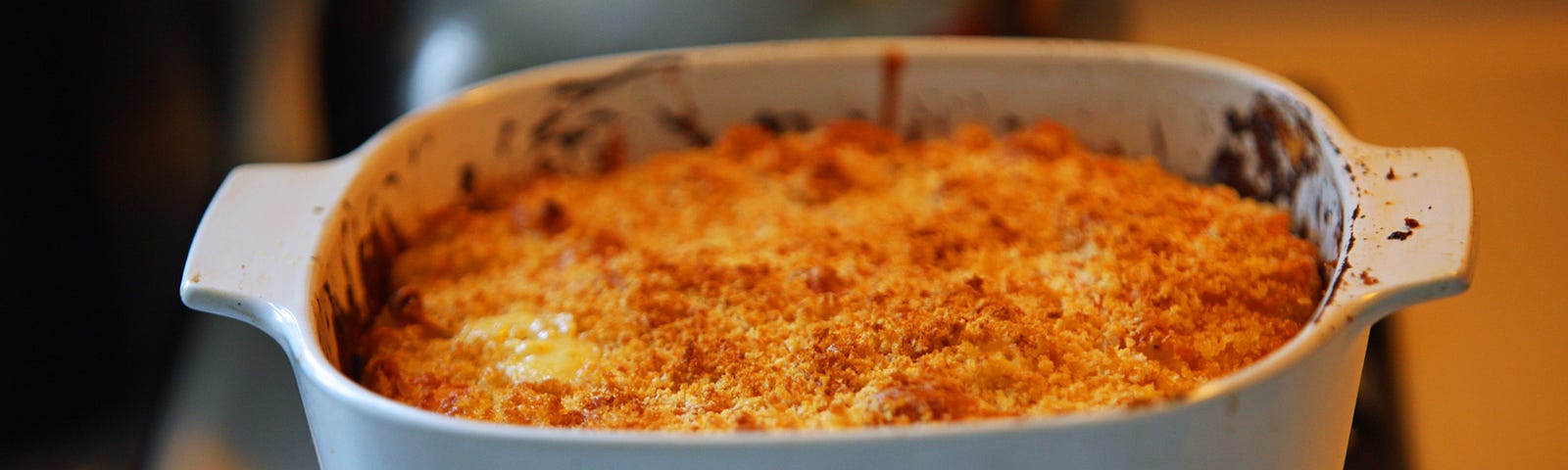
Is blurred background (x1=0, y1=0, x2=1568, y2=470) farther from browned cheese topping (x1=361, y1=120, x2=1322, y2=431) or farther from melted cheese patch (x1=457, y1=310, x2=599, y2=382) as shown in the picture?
melted cheese patch (x1=457, y1=310, x2=599, y2=382)

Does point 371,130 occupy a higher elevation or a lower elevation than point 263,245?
lower

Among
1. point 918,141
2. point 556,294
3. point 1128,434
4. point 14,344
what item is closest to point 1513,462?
point 918,141

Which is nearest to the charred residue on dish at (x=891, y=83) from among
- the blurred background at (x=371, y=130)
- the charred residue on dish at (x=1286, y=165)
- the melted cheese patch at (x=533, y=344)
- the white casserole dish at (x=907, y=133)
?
the white casserole dish at (x=907, y=133)

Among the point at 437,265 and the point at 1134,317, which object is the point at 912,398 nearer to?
the point at 1134,317

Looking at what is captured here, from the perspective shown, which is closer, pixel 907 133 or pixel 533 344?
pixel 533 344

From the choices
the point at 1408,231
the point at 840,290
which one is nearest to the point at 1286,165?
the point at 1408,231

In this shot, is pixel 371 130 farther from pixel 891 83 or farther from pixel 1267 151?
pixel 1267 151
